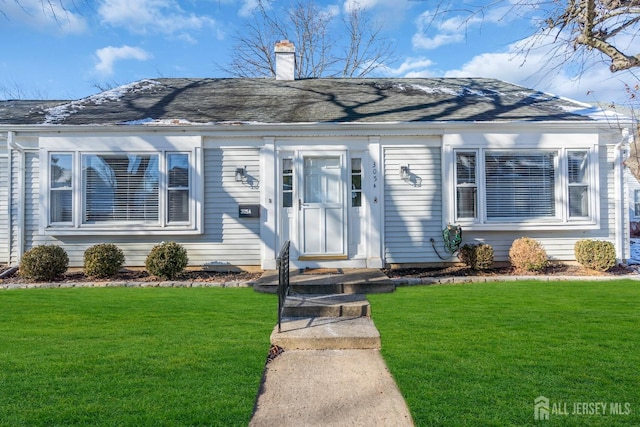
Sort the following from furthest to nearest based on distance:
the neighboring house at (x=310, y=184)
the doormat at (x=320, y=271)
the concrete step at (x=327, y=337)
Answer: the neighboring house at (x=310, y=184)
the doormat at (x=320, y=271)
the concrete step at (x=327, y=337)

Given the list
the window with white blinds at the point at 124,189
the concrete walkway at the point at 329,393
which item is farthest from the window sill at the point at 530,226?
the window with white blinds at the point at 124,189

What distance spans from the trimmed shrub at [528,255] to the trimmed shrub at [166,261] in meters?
6.14

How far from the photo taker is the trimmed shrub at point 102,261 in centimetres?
691

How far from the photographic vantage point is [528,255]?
7082 mm

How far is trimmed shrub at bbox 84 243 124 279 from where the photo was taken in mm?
6910

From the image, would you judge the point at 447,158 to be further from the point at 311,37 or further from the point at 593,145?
the point at 311,37

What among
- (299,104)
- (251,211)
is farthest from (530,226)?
(251,211)

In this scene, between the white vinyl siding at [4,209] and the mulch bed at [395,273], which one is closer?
the mulch bed at [395,273]

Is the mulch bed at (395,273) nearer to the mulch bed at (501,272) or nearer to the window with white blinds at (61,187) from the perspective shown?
the mulch bed at (501,272)

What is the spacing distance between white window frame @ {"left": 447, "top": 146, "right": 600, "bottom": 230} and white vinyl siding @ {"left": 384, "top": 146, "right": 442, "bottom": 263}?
1.10 ft

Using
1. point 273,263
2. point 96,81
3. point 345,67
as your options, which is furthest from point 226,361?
point 96,81

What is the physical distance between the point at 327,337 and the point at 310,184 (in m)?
4.10

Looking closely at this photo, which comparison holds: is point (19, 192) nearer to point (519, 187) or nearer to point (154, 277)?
point (154, 277)

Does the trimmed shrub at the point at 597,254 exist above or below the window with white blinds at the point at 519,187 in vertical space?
below
